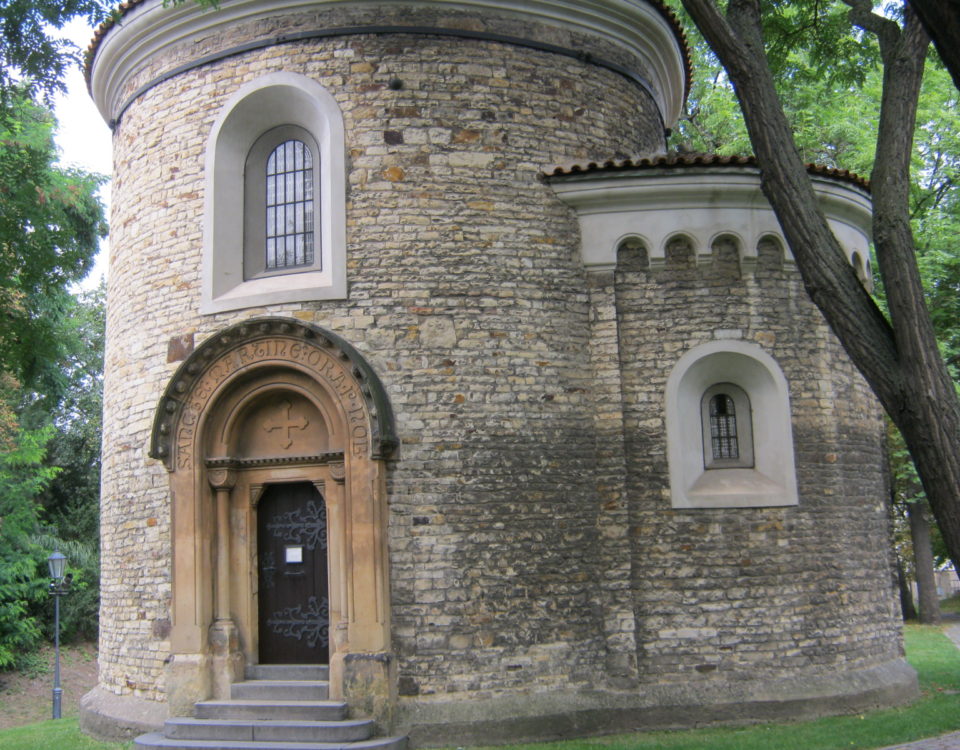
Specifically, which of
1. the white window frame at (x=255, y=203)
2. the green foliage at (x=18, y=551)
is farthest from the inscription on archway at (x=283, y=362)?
the green foliage at (x=18, y=551)

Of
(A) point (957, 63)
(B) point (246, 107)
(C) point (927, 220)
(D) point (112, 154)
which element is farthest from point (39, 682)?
(A) point (957, 63)

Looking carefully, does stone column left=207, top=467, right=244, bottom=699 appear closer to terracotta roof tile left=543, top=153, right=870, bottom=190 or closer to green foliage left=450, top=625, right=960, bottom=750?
green foliage left=450, top=625, right=960, bottom=750

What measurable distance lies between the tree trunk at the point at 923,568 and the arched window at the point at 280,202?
18623mm

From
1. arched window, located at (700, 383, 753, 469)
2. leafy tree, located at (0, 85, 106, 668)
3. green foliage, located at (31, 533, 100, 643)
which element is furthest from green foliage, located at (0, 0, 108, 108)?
green foliage, located at (31, 533, 100, 643)

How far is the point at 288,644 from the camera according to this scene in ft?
34.1

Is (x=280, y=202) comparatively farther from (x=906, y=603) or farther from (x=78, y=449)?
(x=906, y=603)

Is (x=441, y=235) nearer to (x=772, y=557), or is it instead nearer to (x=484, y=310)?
(x=484, y=310)

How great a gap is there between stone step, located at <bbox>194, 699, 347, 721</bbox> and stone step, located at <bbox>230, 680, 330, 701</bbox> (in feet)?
0.24

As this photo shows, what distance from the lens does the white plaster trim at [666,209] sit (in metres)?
10.8

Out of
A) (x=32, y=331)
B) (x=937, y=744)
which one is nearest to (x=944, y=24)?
(x=937, y=744)

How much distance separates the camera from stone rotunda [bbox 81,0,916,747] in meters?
9.95

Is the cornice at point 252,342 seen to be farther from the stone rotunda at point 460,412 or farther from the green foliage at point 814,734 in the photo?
the green foliage at point 814,734

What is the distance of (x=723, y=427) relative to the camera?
11.3 metres

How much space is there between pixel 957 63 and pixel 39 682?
76.7 feet
